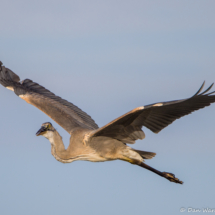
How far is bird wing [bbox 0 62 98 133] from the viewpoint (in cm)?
1318

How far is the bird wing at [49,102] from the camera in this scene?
13.2 metres

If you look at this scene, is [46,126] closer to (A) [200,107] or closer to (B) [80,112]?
(B) [80,112]

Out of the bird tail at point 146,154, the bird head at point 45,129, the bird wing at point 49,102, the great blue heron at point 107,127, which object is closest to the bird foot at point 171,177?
the great blue heron at point 107,127

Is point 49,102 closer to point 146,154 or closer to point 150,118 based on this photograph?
point 146,154

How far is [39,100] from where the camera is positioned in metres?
14.0

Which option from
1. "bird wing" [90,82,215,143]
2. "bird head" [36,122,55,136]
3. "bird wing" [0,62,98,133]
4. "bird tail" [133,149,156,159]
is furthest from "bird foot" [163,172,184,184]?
"bird head" [36,122,55,136]

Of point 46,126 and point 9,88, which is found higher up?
point 9,88

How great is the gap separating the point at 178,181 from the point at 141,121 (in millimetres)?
2639

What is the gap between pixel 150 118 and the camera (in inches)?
436

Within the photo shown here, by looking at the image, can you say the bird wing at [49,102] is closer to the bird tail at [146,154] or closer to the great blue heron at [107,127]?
the great blue heron at [107,127]

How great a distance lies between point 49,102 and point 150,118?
3861 millimetres

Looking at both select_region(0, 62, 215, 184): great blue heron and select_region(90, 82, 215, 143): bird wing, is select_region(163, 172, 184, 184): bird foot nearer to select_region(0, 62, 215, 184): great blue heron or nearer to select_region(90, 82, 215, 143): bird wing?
select_region(0, 62, 215, 184): great blue heron

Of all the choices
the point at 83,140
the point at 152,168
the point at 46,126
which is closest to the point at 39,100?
the point at 46,126

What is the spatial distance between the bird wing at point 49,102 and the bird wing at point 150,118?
172 cm
